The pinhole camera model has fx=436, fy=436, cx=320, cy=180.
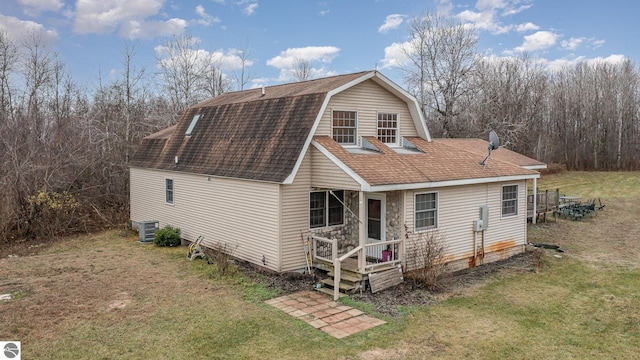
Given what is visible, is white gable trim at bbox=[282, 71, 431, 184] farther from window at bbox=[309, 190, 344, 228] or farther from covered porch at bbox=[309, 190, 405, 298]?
covered porch at bbox=[309, 190, 405, 298]

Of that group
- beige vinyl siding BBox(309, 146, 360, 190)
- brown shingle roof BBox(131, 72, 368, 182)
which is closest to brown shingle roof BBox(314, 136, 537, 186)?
beige vinyl siding BBox(309, 146, 360, 190)

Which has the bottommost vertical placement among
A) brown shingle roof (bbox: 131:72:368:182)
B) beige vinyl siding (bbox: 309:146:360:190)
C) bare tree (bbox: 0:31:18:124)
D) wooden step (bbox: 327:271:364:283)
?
wooden step (bbox: 327:271:364:283)

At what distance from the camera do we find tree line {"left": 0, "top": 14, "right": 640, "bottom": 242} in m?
18.0

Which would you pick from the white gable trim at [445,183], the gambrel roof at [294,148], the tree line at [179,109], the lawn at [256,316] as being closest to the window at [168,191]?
the gambrel roof at [294,148]

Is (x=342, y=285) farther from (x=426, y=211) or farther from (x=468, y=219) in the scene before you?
(x=468, y=219)

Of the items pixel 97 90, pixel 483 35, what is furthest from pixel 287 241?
pixel 483 35

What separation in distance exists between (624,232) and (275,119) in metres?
16.0

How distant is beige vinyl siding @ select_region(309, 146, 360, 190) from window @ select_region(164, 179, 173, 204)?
7021 millimetres

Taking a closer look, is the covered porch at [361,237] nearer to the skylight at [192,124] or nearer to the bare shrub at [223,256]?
the bare shrub at [223,256]

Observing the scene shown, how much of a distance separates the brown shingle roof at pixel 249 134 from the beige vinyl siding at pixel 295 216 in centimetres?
52

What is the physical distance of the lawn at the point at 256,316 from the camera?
7445mm

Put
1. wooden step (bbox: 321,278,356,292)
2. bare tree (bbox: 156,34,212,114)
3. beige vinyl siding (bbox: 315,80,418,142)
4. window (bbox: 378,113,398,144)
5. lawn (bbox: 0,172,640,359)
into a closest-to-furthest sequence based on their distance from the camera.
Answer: lawn (bbox: 0,172,640,359), wooden step (bbox: 321,278,356,292), beige vinyl siding (bbox: 315,80,418,142), window (bbox: 378,113,398,144), bare tree (bbox: 156,34,212,114)

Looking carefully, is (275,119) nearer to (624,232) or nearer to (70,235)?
(70,235)

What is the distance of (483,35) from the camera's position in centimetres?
3700
